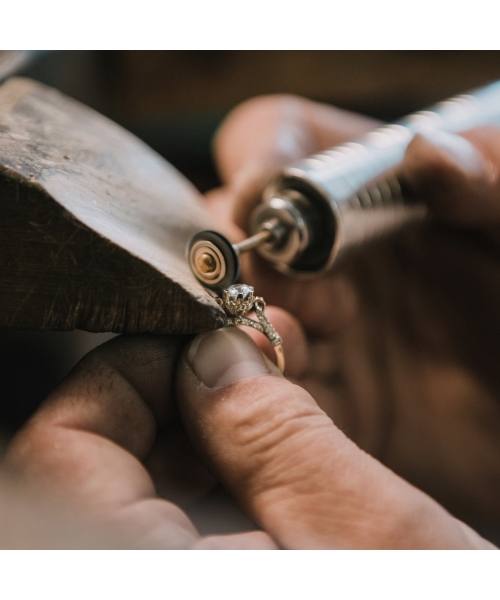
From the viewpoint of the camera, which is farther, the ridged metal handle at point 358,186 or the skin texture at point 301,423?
the ridged metal handle at point 358,186

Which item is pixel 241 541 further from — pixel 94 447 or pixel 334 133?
pixel 334 133

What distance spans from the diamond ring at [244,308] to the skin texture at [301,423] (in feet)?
0.04

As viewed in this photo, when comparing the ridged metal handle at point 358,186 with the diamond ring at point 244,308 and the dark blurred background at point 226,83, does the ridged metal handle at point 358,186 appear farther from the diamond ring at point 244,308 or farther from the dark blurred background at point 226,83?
the dark blurred background at point 226,83

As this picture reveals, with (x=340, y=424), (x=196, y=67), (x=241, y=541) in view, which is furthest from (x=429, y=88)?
(x=241, y=541)

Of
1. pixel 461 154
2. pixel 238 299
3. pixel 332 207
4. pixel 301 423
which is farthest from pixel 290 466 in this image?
pixel 461 154

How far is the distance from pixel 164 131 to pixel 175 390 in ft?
2.83

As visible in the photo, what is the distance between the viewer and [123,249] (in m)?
0.39

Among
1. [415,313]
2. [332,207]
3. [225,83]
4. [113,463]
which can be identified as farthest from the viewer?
[225,83]

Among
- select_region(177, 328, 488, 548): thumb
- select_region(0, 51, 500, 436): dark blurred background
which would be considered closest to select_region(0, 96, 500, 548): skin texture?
select_region(177, 328, 488, 548): thumb

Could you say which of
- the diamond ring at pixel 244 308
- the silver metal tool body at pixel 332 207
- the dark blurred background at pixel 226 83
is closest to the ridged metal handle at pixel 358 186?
the silver metal tool body at pixel 332 207

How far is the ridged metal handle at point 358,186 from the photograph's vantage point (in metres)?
0.59

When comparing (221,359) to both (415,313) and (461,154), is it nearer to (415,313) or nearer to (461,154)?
(461,154)

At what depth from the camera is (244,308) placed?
0.46 metres

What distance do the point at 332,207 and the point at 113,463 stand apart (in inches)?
13.5
